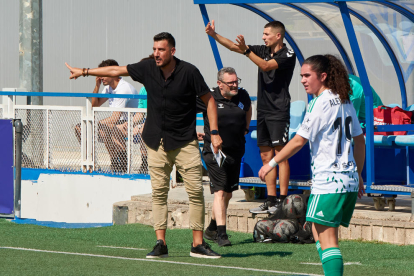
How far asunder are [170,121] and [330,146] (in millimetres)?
2196

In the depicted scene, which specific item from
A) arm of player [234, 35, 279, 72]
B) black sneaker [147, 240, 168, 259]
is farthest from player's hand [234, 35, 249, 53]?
black sneaker [147, 240, 168, 259]

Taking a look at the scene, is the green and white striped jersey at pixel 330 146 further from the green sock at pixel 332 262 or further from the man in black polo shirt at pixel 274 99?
the man in black polo shirt at pixel 274 99

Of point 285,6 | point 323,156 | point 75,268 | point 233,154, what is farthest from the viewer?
point 285,6

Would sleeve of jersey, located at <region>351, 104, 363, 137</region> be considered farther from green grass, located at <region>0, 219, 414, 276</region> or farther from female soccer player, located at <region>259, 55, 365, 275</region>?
green grass, located at <region>0, 219, 414, 276</region>

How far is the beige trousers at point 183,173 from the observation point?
22.1 ft

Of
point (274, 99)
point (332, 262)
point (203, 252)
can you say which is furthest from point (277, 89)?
point (332, 262)

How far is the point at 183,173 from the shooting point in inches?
268

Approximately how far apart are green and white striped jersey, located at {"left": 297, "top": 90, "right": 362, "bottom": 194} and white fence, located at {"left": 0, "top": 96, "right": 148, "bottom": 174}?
6.05m

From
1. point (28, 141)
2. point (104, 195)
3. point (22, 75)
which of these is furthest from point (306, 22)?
point (22, 75)

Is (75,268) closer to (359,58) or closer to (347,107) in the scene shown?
(347,107)

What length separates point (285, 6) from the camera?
9.59m

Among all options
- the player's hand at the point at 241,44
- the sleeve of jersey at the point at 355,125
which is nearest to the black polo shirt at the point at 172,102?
the player's hand at the point at 241,44

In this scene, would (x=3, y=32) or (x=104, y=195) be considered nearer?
(x=104, y=195)

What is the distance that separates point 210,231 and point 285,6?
3318mm
